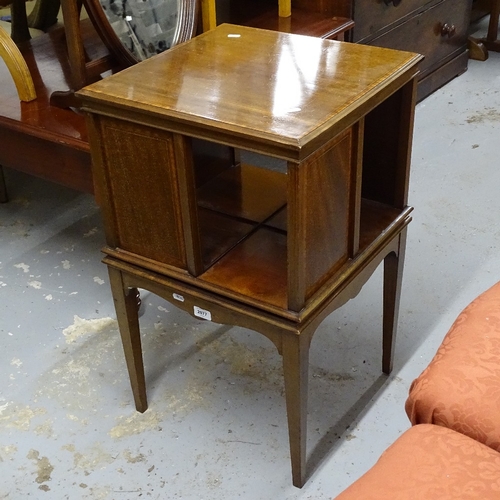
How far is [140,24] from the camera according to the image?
5.82 ft

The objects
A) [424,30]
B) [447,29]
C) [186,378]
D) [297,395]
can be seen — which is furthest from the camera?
[447,29]

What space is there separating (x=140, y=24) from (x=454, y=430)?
126cm

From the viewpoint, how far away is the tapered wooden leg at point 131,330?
1467 millimetres

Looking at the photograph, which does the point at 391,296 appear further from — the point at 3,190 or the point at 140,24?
the point at 3,190

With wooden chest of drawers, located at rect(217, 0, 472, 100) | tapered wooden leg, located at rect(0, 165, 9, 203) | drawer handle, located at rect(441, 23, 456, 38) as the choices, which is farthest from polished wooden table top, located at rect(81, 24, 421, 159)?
drawer handle, located at rect(441, 23, 456, 38)

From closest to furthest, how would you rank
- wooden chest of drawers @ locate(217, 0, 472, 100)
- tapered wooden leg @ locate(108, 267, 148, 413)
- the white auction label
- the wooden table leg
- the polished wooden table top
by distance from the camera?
1. the polished wooden table top
2. the white auction label
3. tapered wooden leg @ locate(108, 267, 148, 413)
4. wooden chest of drawers @ locate(217, 0, 472, 100)
5. the wooden table leg

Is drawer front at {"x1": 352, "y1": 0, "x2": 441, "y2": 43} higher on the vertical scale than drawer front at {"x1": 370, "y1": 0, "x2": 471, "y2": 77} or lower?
higher

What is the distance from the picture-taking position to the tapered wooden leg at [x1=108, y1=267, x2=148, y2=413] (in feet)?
4.81

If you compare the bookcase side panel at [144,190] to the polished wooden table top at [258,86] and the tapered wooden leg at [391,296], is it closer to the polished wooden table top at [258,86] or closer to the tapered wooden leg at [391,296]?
the polished wooden table top at [258,86]

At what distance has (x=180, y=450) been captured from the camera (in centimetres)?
156

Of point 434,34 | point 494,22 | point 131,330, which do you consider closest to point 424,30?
point 434,34

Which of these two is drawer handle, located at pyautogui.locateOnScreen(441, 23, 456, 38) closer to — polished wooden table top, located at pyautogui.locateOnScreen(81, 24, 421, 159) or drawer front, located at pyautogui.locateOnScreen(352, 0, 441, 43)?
drawer front, located at pyautogui.locateOnScreen(352, 0, 441, 43)

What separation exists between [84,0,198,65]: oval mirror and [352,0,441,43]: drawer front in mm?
813

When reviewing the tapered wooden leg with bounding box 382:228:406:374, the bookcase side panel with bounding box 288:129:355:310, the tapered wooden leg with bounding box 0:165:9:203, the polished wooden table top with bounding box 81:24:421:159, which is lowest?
the tapered wooden leg with bounding box 0:165:9:203
